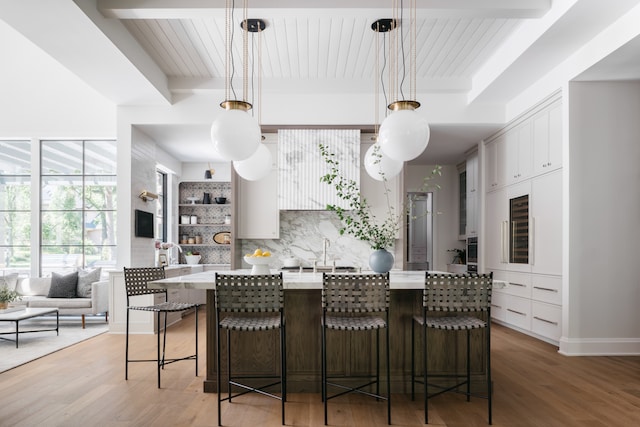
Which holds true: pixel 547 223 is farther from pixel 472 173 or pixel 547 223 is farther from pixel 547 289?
pixel 472 173

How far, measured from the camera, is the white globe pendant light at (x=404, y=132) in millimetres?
2805

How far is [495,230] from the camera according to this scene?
6656 mm

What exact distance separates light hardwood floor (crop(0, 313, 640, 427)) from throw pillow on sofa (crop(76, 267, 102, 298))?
7.58 ft

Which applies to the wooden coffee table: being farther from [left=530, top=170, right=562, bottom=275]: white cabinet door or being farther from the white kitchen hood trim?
[left=530, top=170, right=562, bottom=275]: white cabinet door

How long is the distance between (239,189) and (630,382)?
458cm

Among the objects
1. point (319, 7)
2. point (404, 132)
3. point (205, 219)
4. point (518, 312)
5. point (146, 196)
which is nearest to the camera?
point (404, 132)

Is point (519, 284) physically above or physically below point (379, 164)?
below

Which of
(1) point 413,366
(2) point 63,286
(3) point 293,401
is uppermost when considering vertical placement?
(2) point 63,286

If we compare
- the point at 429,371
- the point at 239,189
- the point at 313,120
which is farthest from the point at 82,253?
the point at 429,371

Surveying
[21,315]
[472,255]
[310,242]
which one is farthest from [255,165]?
[472,255]

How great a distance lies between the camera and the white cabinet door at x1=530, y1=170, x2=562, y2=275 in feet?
16.2

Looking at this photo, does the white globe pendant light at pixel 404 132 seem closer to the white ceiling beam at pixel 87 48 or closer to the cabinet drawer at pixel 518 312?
the white ceiling beam at pixel 87 48

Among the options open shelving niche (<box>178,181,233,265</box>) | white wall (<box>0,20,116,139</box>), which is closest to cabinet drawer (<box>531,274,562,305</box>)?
open shelving niche (<box>178,181,233,265</box>)

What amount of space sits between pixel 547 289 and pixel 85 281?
5.98 meters
